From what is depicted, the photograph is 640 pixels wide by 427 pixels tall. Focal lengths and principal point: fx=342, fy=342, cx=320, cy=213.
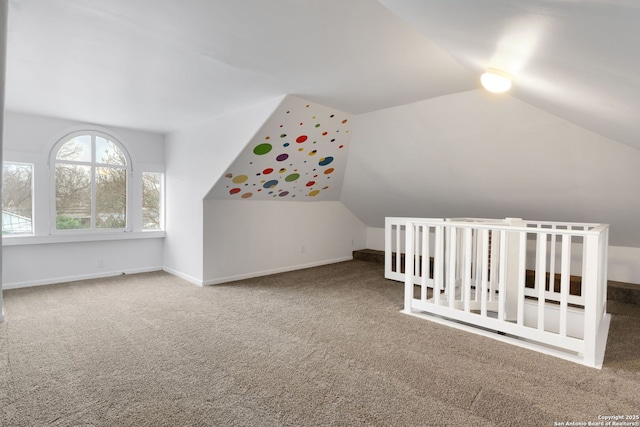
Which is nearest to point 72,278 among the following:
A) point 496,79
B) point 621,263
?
point 496,79

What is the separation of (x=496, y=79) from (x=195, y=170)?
12.7ft

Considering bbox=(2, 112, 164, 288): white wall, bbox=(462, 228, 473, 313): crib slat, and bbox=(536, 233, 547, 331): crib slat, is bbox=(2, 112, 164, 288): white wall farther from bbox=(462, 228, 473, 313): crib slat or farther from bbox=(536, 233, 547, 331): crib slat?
bbox=(536, 233, 547, 331): crib slat

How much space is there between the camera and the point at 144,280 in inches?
191

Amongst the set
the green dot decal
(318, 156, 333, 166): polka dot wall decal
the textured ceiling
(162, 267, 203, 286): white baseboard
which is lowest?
(162, 267, 203, 286): white baseboard

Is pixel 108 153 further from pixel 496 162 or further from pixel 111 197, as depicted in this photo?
pixel 496 162

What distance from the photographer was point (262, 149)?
4.27m

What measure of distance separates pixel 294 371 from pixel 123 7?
248cm

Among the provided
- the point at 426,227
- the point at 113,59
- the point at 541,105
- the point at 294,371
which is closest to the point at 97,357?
the point at 294,371

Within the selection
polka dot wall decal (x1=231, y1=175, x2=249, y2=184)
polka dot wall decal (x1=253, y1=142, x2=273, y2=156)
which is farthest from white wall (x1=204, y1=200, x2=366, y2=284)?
polka dot wall decal (x1=253, y1=142, x2=273, y2=156)

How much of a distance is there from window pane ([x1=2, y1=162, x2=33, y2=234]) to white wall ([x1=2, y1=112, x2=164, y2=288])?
11 centimetres

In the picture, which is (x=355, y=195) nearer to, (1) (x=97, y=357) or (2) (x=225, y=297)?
(2) (x=225, y=297)

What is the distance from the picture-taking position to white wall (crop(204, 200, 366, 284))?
186 inches

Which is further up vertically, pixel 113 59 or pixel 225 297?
pixel 113 59

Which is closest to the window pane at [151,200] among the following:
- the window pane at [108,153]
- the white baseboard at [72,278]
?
the window pane at [108,153]
